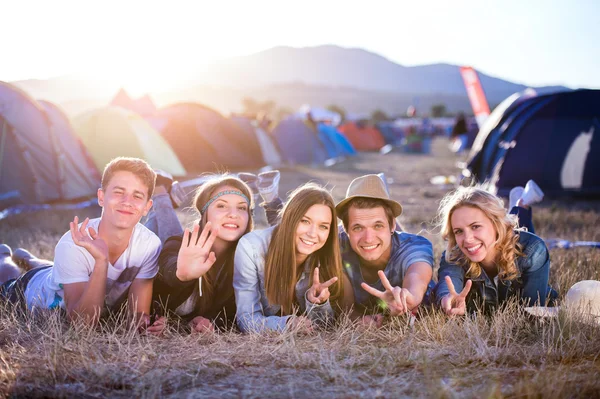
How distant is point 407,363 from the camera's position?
2.83 meters

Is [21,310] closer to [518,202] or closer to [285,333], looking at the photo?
[285,333]

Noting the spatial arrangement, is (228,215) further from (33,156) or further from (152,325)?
(33,156)

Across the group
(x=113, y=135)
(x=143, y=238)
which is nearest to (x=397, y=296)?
(x=143, y=238)

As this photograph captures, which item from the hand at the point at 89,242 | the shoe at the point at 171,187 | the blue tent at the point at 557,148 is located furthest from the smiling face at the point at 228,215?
the blue tent at the point at 557,148

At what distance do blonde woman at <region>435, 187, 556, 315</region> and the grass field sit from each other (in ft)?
0.78

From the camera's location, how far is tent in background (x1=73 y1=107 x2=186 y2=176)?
1103cm

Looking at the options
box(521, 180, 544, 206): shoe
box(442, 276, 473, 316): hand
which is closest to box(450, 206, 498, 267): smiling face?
box(442, 276, 473, 316): hand

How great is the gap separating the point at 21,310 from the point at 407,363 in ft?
8.35

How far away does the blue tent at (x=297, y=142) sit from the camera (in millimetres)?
19750

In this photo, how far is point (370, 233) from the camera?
3674mm

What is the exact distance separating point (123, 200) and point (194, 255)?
604mm

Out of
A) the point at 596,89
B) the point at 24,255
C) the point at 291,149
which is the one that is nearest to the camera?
the point at 24,255

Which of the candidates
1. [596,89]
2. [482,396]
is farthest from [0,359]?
[596,89]

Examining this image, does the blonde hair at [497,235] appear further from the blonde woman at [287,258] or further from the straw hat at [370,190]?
the blonde woman at [287,258]
